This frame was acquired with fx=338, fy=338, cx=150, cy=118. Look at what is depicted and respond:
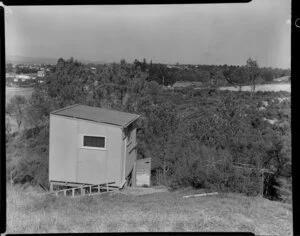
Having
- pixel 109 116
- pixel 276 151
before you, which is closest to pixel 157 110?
pixel 109 116

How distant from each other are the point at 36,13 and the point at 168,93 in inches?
44.9

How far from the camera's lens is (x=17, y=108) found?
238cm

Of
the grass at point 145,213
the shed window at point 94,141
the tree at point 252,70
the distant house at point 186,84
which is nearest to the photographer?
the grass at point 145,213

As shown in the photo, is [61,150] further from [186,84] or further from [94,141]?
[186,84]

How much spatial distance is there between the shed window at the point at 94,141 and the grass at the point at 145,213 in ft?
1.39

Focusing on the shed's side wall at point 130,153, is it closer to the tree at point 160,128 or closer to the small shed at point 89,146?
the small shed at point 89,146

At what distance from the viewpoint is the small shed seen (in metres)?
2.53

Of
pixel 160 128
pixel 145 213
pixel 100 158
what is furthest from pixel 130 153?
pixel 145 213

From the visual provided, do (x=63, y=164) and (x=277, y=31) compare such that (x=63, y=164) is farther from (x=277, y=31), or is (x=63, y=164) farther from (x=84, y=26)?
(x=277, y=31)

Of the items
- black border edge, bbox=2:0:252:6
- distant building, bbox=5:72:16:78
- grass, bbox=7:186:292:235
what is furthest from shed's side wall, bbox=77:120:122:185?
black border edge, bbox=2:0:252:6

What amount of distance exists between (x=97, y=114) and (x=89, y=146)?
258mm

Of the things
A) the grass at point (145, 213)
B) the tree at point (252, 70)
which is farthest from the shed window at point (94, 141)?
the tree at point (252, 70)

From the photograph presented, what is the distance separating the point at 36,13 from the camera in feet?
7.37

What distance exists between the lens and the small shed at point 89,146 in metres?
2.53
